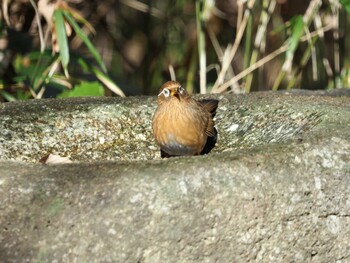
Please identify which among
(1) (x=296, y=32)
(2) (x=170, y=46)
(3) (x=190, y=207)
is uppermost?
(1) (x=296, y=32)

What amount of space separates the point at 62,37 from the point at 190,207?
2470 mm

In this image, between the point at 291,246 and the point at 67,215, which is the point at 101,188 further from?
the point at 291,246

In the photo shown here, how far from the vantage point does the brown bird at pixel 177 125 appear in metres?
4.15

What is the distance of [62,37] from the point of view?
16.9ft

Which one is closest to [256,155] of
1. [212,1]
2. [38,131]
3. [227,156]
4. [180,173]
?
[227,156]

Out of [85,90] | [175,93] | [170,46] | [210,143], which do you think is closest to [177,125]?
[175,93]

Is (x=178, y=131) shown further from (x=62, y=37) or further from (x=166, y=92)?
(x=62, y=37)

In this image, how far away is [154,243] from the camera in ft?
9.44

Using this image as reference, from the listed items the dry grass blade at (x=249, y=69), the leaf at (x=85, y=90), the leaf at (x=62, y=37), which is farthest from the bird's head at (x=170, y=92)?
the dry grass blade at (x=249, y=69)

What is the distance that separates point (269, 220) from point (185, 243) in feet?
1.05

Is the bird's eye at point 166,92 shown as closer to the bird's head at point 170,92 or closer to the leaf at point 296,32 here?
the bird's head at point 170,92

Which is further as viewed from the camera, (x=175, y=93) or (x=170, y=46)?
(x=170, y=46)

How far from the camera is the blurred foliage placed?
5633mm

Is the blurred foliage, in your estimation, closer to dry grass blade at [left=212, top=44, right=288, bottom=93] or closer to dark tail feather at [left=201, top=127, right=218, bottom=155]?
dry grass blade at [left=212, top=44, right=288, bottom=93]
